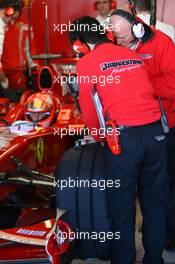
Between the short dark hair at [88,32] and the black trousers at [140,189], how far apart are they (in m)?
0.46

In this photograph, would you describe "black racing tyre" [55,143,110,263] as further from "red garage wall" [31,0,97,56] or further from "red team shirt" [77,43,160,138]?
"red garage wall" [31,0,97,56]

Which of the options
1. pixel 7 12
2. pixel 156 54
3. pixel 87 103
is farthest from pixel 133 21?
pixel 7 12

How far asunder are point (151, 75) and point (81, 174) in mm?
658

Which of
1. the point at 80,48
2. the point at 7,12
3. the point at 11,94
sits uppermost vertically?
the point at 7,12

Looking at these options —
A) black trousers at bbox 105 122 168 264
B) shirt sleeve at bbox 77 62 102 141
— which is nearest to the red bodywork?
black trousers at bbox 105 122 168 264

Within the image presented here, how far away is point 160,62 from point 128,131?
52cm

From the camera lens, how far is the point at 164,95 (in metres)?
2.66

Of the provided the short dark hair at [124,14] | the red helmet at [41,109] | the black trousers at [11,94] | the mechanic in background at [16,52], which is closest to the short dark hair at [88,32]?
the short dark hair at [124,14]

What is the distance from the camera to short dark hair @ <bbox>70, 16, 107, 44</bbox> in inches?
92.7

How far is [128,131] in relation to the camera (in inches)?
90.9

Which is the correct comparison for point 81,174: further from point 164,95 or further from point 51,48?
point 51,48

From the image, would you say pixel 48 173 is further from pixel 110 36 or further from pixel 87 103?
pixel 110 36

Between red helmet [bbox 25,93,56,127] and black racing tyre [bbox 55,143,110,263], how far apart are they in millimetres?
1076

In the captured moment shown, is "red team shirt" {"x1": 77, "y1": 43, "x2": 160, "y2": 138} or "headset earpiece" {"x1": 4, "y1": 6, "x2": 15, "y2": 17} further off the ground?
"headset earpiece" {"x1": 4, "y1": 6, "x2": 15, "y2": 17}
